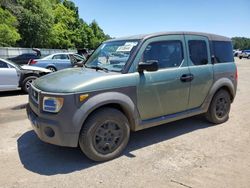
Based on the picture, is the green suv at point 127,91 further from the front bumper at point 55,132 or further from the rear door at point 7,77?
the rear door at point 7,77

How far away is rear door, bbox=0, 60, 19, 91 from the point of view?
969 centimetres

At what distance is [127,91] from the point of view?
439 centimetres

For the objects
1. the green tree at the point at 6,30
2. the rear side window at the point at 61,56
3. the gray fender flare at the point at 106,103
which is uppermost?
the green tree at the point at 6,30

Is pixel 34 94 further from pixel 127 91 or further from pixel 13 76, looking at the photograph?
pixel 13 76

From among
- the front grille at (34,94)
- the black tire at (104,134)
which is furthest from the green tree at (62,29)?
the black tire at (104,134)

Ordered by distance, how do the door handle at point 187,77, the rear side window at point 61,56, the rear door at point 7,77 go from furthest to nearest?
the rear side window at point 61,56
the rear door at point 7,77
the door handle at point 187,77

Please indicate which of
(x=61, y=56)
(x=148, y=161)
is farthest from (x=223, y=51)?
(x=61, y=56)

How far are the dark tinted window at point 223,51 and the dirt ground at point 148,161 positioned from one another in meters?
1.44

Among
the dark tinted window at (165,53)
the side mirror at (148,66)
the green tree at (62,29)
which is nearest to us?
the side mirror at (148,66)

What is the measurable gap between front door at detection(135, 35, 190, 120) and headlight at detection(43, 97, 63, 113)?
128 cm

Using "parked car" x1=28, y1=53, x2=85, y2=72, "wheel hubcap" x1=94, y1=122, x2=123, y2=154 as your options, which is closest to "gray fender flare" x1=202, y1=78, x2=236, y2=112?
"wheel hubcap" x1=94, y1=122, x2=123, y2=154

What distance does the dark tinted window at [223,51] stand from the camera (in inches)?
234

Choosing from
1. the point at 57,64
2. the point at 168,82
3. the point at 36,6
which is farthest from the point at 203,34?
the point at 36,6

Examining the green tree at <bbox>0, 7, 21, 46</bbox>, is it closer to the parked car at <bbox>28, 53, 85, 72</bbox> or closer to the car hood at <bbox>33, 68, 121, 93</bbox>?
the parked car at <bbox>28, 53, 85, 72</bbox>
